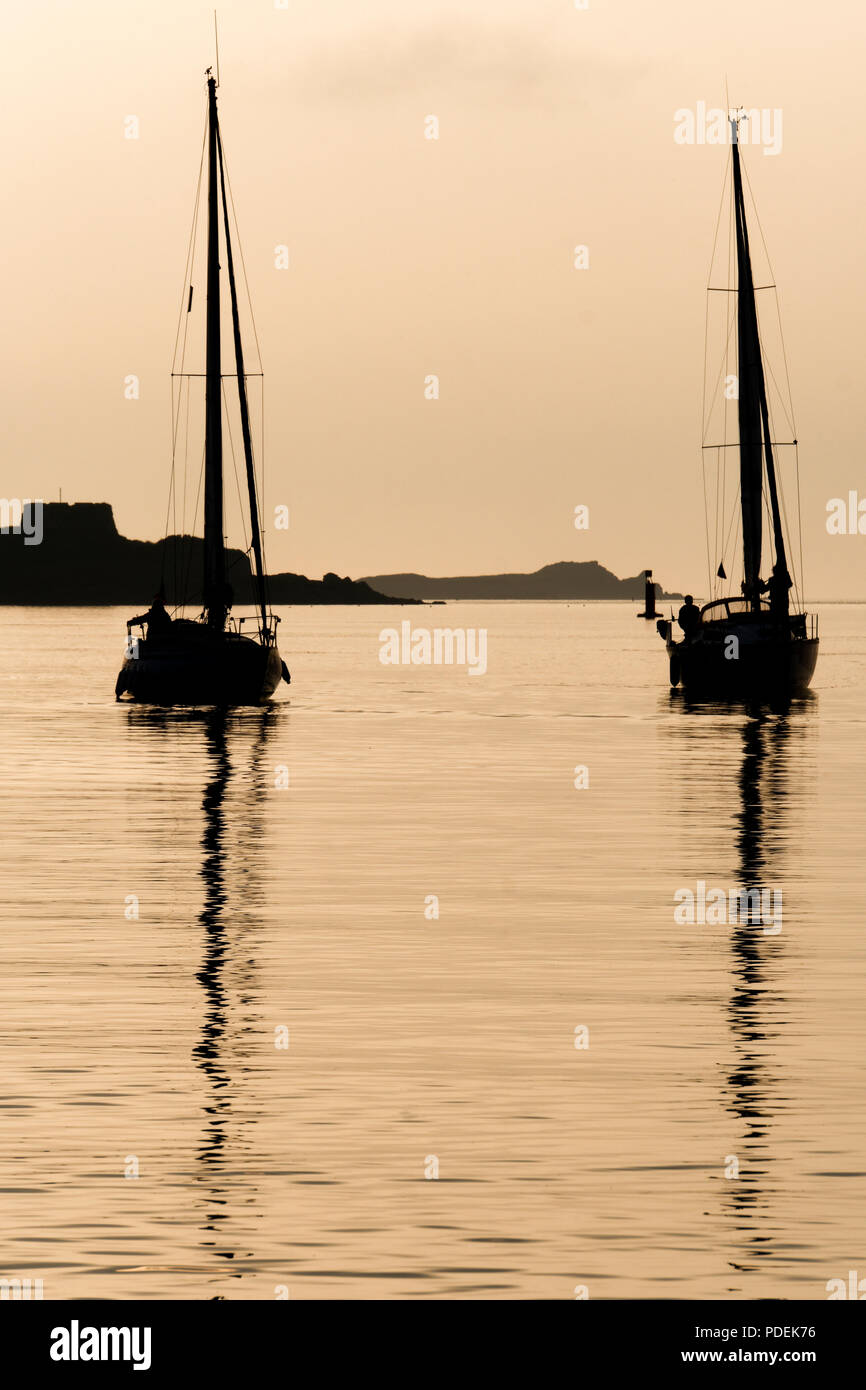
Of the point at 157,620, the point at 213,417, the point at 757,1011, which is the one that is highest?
the point at 213,417

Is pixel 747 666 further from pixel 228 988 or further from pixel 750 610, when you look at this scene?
pixel 228 988

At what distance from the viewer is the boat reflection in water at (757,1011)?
11.8 meters

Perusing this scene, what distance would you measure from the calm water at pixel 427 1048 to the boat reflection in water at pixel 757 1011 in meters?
0.04

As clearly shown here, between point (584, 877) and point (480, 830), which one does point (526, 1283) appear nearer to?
point (584, 877)

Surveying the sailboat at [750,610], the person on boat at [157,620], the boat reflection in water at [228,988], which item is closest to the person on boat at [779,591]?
the sailboat at [750,610]

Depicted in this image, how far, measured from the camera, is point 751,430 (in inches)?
2788

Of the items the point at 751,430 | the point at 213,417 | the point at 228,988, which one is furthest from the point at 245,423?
the point at 228,988

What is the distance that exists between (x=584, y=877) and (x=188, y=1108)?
13.5 m

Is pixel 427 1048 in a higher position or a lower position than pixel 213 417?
lower

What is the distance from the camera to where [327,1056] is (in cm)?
1605

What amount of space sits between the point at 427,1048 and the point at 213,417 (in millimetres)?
48096

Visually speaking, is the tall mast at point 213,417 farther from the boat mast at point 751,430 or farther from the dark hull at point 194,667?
the boat mast at point 751,430

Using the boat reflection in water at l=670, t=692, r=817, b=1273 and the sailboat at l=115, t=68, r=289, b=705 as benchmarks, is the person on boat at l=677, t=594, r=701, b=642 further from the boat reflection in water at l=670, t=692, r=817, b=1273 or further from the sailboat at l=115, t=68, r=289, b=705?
the boat reflection in water at l=670, t=692, r=817, b=1273

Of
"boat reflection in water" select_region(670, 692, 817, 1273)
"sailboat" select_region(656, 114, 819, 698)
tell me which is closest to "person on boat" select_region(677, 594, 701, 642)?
"sailboat" select_region(656, 114, 819, 698)
